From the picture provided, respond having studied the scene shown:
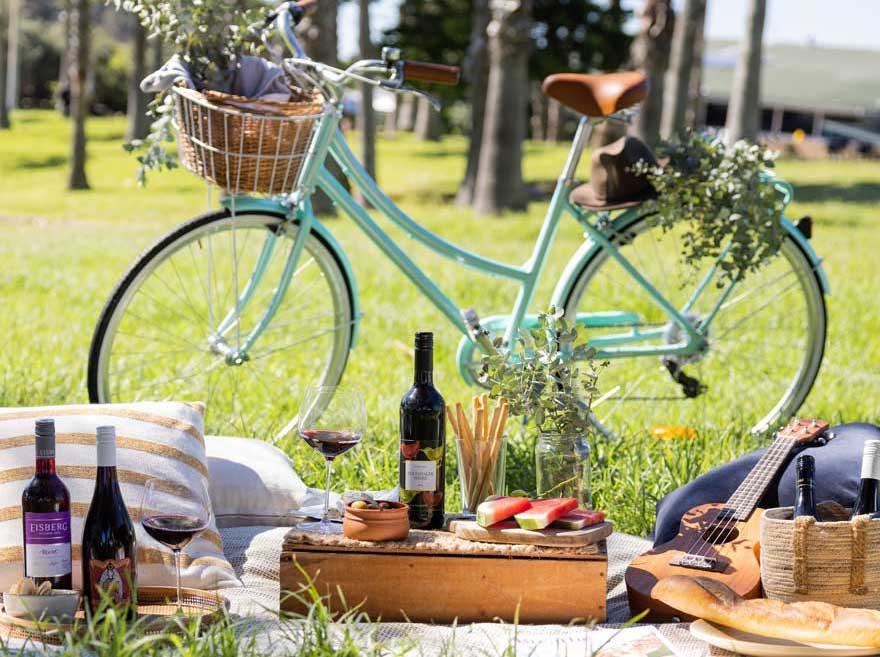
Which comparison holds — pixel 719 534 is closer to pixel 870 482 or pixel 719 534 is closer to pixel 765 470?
pixel 765 470

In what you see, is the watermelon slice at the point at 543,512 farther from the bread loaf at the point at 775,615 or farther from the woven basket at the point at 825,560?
the woven basket at the point at 825,560

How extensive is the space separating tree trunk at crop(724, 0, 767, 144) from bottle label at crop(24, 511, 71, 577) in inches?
640

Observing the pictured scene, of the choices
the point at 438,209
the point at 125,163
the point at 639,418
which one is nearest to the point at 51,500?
the point at 639,418

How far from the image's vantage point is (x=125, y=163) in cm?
2656

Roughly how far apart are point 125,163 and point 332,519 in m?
24.6

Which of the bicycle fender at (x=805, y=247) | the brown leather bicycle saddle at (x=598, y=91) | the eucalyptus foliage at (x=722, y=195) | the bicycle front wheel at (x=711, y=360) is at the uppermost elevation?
the brown leather bicycle saddle at (x=598, y=91)

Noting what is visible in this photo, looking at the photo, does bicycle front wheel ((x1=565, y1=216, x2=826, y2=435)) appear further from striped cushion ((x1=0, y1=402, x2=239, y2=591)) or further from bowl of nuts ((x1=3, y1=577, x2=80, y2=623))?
bowl of nuts ((x1=3, y1=577, x2=80, y2=623))

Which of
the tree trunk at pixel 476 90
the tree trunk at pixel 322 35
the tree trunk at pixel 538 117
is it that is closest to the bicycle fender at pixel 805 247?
the tree trunk at pixel 322 35

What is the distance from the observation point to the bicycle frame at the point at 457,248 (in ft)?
13.6

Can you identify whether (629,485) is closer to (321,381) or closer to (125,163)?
(321,381)

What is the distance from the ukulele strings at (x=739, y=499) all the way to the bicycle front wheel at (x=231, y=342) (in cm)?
155

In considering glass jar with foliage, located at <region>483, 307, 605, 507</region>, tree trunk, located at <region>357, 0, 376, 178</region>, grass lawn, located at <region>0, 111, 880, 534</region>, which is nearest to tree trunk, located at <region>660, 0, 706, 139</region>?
grass lawn, located at <region>0, 111, 880, 534</region>

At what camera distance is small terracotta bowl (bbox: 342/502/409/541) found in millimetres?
3027

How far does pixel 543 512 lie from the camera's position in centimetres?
303
